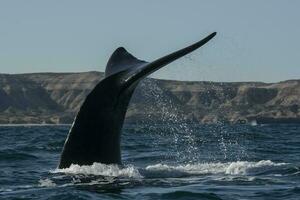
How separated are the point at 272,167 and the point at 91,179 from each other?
3.79 metres

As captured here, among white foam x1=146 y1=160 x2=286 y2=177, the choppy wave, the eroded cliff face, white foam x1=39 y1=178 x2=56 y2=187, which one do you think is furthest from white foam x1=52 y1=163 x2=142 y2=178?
the eroded cliff face

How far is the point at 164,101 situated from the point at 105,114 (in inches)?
6328

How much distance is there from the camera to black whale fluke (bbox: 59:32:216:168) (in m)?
11.1

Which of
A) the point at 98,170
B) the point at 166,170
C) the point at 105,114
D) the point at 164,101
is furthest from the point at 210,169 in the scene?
the point at 164,101

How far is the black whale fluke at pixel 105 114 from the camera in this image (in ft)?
36.3

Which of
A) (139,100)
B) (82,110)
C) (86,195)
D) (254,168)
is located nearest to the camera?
(86,195)

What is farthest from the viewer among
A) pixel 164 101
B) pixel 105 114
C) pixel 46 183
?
pixel 164 101

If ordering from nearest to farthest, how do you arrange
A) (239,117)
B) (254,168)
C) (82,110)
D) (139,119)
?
(82,110) → (254,168) → (139,119) → (239,117)

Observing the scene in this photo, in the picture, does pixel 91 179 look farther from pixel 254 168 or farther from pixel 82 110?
pixel 254 168

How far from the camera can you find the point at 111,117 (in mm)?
11383

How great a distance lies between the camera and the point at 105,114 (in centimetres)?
1130

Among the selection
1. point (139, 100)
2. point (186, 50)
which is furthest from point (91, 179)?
point (139, 100)

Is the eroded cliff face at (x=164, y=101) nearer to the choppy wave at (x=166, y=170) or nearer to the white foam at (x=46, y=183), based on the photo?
the choppy wave at (x=166, y=170)

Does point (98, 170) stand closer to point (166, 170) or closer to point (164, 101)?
point (166, 170)
